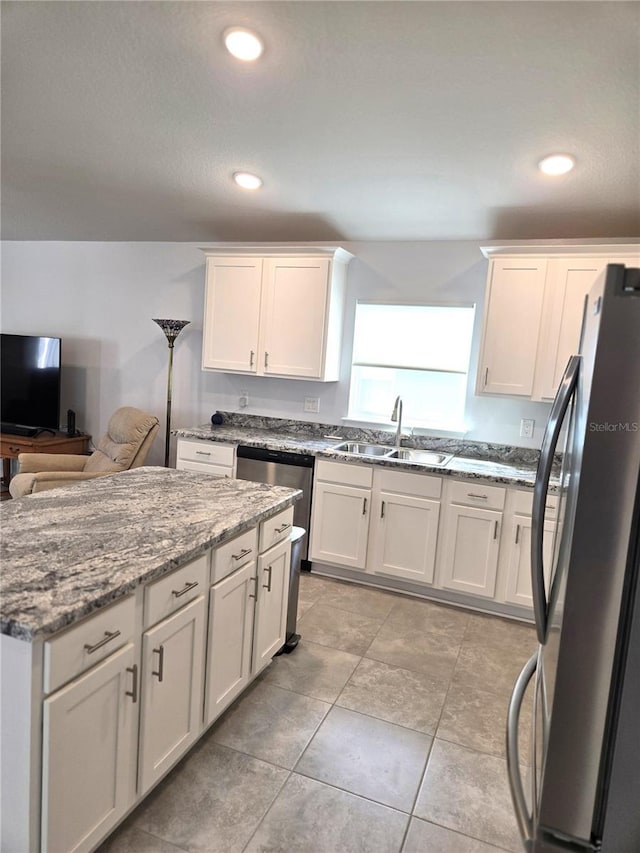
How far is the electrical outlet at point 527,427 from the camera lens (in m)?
3.83

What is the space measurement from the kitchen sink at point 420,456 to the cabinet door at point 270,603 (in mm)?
1550

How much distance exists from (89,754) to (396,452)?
2.90 meters

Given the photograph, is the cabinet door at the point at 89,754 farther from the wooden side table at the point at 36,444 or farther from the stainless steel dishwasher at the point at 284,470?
the wooden side table at the point at 36,444

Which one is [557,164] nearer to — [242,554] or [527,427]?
[527,427]

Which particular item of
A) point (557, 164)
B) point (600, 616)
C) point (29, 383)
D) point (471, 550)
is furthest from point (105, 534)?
point (29, 383)

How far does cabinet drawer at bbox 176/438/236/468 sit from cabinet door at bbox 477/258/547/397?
183 cm

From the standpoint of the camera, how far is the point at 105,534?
1849 mm

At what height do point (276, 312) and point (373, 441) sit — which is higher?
point (276, 312)

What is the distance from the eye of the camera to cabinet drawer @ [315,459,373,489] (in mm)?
3703

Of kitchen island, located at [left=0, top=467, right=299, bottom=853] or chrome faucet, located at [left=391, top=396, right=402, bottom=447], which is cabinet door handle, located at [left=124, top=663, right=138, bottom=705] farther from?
chrome faucet, located at [left=391, top=396, right=402, bottom=447]

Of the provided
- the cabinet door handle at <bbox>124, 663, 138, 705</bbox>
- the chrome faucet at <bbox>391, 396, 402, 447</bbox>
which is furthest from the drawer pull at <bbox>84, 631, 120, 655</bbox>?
the chrome faucet at <bbox>391, 396, 402, 447</bbox>

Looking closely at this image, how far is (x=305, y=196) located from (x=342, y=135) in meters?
0.75

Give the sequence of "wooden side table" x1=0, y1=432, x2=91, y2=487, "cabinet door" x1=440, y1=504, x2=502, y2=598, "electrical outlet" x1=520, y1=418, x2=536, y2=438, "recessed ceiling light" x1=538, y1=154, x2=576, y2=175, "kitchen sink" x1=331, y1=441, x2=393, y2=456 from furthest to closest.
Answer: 1. "wooden side table" x1=0, y1=432, x2=91, y2=487
2. "kitchen sink" x1=331, y1=441, x2=393, y2=456
3. "electrical outlet" x1=520, y1=418, x2=536, y2=438
4. "cabinet door" x1=440, y1=504, x2=502, y2=598
5. "recessed ceiling light" x1=538, y1=154, x2=576, y2=175

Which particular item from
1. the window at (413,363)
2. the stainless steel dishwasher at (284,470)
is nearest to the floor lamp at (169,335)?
the stainless steel dishwasher at (284,470)
